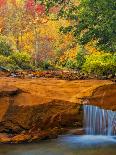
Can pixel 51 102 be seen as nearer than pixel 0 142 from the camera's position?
No

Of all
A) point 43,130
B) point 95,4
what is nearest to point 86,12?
point 95,4

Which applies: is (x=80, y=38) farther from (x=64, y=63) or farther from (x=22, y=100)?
(x=64, y=63)

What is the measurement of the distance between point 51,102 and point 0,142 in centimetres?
214

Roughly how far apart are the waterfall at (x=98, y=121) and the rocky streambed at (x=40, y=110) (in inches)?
8.1

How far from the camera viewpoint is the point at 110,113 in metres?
12.7

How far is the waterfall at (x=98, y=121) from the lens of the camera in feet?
41.4

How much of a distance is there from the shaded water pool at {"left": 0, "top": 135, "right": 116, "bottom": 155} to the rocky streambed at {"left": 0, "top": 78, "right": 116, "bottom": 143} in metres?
0.48

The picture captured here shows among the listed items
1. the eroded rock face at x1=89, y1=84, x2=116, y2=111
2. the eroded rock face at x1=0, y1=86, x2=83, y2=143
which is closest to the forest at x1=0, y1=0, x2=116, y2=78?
the eroded rock face at x1=89, y1=84, x2=116, y2=111

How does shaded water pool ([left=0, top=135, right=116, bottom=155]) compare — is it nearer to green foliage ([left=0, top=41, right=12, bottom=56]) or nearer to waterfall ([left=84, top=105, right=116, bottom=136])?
waterfall ([left=84, top=105, right=116, bottom=136])

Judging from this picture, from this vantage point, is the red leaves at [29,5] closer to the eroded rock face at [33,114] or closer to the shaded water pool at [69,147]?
the eroded rock face at [33,114]

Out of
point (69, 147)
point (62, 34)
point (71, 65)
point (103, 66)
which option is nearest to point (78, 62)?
point (71, 65)

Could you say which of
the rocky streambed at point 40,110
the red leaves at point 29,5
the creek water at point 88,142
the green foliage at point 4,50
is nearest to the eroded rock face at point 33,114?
the rocky streambed at point 40,110

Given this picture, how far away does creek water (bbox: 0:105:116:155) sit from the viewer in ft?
34.9

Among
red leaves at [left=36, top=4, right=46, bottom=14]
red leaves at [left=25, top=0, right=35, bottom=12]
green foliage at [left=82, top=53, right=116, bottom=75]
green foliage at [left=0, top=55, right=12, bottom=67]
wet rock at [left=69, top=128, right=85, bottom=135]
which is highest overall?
red leaves at [left=25, top=0, right=35, bottom=12]
